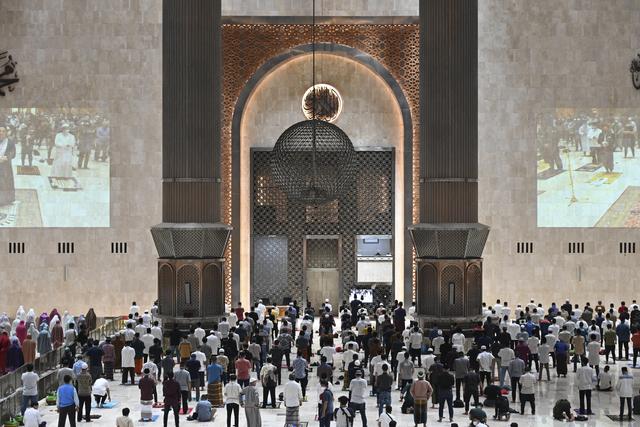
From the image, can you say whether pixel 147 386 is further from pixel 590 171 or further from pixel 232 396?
pixel 590 171

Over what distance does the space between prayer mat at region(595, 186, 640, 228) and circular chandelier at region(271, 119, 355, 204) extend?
415 inches

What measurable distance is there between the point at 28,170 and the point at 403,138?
12593 millimetres

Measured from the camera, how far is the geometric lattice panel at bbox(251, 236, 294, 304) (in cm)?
3516

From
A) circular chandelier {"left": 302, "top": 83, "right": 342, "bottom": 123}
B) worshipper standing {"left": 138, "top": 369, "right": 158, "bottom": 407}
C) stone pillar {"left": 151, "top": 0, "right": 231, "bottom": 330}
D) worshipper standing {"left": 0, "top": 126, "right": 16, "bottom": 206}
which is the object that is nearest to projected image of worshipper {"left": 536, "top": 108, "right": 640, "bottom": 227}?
circular chandelier {"left": 302, "top": 83, "right": 342, "bottom": 123}

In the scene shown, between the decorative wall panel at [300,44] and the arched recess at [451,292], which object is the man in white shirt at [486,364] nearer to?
the arched recess at [451,292]

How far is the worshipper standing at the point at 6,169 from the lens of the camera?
3316cm

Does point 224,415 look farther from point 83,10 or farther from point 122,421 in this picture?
point 83,10

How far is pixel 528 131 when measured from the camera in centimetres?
3381

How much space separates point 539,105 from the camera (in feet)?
111

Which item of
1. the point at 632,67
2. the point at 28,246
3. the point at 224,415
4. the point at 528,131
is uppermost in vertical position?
the point at 632,67

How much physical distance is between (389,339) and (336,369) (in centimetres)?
178

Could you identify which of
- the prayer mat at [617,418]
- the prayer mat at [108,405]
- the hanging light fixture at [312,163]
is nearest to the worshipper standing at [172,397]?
the prayer mat at [108,405]

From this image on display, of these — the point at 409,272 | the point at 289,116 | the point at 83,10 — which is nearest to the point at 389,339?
the point at 409,272

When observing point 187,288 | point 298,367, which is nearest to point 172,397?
point 298,367
